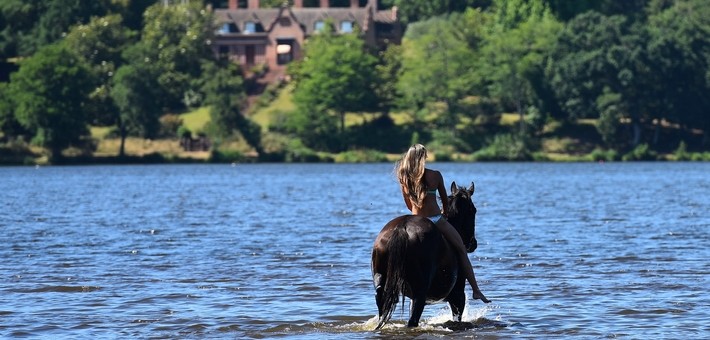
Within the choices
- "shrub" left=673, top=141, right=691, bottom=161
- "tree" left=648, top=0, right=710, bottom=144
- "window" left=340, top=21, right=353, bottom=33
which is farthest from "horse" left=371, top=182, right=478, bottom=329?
"window" left=340, top=21, right=353, bottom=33

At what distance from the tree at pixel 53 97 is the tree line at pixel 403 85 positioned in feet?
0.51

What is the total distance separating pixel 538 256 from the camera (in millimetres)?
34844

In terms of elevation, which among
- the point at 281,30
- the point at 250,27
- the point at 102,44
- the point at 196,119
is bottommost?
the point at 196,119

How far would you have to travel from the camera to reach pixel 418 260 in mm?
21109

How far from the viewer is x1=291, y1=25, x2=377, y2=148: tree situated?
14762 centimetres

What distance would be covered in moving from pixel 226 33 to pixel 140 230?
130744 millimetres

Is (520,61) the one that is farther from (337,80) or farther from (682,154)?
(682,154)

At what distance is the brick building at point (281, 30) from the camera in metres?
173

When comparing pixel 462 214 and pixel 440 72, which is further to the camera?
pixel 440 72

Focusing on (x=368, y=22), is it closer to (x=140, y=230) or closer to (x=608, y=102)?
(x=608, y=102)

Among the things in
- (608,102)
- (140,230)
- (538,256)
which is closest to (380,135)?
(608,102)

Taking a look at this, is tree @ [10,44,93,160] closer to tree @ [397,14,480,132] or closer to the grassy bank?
the grassy bank

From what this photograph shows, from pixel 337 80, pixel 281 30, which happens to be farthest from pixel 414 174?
pixel 281 30

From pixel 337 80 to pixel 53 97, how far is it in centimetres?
2839
